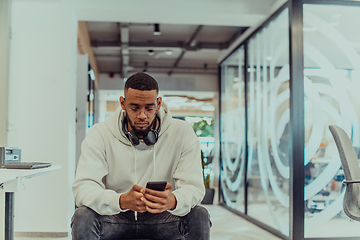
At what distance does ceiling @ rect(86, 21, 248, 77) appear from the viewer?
19.6 feet

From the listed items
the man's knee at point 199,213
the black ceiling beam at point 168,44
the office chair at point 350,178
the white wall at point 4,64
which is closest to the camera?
the man's knee at point 199,213

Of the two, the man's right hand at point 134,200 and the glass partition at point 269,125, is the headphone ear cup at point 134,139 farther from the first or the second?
the glass partition at point 269,125

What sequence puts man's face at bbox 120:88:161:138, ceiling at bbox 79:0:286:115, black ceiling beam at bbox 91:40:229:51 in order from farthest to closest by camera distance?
black ceiling beam at bbox 91:40:229:51 < ceiling at bbox 79:0:286:115 < man's face at bbox 120:88:161:138

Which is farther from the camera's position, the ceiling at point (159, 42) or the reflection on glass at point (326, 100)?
the ceiling at point (159, 42)

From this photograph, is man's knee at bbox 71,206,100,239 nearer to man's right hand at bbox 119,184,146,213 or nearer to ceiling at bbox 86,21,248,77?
man's right hand at bbox 119,184,146,213

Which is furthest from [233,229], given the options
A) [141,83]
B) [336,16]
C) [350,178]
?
[141,83]

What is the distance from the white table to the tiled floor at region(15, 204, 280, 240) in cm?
138

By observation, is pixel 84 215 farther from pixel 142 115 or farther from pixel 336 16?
pixel 336 16

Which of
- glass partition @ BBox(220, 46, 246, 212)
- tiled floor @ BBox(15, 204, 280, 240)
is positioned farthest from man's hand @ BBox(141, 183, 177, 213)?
glass partition @ BBox(220, 46, 246, 212)


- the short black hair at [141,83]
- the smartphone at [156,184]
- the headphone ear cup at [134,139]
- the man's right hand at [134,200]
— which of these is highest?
the short black hair at [141,83]

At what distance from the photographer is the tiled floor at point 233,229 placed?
362 centimetres

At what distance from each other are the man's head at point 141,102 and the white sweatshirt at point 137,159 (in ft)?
0.28

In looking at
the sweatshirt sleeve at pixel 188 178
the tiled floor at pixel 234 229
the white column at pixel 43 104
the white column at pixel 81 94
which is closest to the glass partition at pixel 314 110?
the tiled floor at pixel 234 229

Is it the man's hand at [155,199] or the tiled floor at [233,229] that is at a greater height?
the man's hand at [155,199]
